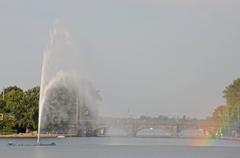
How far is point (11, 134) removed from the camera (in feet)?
611

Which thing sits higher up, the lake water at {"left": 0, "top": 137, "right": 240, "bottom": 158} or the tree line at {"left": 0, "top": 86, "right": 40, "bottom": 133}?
the tree line at {"left": 0, "top": 86, "right": 40, "bottom": 133}

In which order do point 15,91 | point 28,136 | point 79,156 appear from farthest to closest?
point 15,91 < point 28,136 < point 79,156

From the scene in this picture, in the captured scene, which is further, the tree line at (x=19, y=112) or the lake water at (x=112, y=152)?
the tree line at (x=19, y=112)

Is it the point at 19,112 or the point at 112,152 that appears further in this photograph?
the point at 19,112

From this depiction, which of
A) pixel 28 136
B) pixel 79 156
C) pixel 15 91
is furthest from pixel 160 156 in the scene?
pixel 15 91

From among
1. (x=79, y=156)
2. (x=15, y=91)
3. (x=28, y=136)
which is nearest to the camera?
(x=79, y=156)

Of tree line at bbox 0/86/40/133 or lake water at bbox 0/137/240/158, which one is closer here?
lake water at bbox 0/137/240/158

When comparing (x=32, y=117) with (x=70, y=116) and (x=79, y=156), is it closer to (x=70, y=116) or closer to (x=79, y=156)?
(x=70, y=116)

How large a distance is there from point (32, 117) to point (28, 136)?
16.8 feet

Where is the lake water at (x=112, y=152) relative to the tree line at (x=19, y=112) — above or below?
below

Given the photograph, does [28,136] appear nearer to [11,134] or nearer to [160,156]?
[11,134]

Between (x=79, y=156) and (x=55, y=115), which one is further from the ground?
(x=55, y=115)

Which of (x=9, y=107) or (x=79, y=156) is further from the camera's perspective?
(x=9, y=107)

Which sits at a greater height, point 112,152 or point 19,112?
point 19,112
